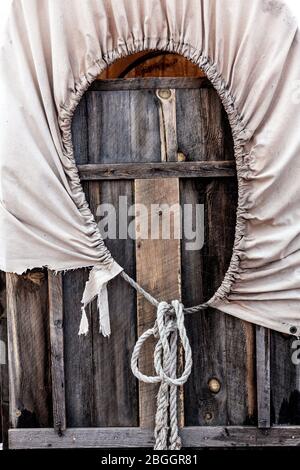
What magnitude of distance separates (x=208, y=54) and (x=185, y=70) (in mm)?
1044

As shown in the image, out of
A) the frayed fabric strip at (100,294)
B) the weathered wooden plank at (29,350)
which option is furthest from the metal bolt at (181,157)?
the weathered wooden plank at (29,350)

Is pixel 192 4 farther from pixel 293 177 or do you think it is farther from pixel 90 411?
pixel 90 411

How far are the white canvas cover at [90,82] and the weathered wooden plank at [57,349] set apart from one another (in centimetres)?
11

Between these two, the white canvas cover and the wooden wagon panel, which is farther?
the wooden wagon panel

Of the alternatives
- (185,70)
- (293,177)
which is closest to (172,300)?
(293,177)

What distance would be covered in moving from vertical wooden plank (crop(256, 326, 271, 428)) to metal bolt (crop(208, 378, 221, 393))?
6.8 inches

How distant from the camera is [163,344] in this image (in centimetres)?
223

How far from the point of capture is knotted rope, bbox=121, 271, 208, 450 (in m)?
2.22

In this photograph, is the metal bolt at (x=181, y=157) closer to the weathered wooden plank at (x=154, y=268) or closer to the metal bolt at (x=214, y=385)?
the weathered wooden plank at (x=154, y=268)

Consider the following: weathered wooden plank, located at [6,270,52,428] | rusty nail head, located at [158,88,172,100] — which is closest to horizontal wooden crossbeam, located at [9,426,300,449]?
weathered wooden plank, located at [6,270,52,428]

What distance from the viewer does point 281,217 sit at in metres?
2.26

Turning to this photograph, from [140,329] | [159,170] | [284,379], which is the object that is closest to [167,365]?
[140,329]

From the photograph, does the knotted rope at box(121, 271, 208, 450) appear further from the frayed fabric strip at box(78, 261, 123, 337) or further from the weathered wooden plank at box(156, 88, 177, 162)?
the weathered wooden plank at box(156, 88, 177, 162)

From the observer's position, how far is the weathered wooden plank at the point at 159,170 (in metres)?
2.29
